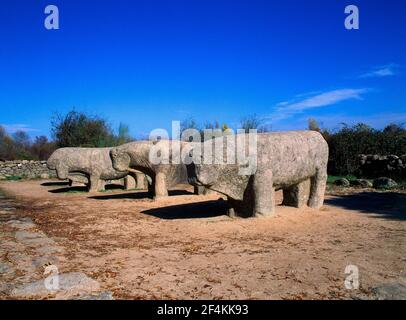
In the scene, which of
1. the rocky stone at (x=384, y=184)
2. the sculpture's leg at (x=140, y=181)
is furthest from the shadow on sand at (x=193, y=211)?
the rocky stone at (x=384, y=184)

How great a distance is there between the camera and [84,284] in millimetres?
3971

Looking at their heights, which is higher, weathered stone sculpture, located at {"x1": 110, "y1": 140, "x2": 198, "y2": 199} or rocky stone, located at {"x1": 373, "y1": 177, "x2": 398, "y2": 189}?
weathered stone sculpture, located at {"x1": 110, "y1": 140, "x2": 198, "y2": 199}

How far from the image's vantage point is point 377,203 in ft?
30.6

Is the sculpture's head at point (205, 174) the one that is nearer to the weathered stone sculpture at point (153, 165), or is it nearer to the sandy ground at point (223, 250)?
the sandy ground at point (223, 250)

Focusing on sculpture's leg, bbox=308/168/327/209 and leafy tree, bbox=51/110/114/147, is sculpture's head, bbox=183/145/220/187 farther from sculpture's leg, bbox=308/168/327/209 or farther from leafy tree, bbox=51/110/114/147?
leafy tree, bbox=51/110/114/147

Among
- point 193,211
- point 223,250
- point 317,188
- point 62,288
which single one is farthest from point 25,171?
point 62,288

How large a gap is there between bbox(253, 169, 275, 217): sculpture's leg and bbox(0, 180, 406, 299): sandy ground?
7.0 inches

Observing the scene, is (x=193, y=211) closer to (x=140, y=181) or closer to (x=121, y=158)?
(x=121, y=158)

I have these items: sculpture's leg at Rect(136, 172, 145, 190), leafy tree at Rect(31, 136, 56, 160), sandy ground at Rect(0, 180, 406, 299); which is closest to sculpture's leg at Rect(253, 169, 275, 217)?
sandy ground at Rect(0, 180, 406, 299)

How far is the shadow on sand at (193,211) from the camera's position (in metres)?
7.96

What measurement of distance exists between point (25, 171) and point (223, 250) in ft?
67.0

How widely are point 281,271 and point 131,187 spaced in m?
10.9

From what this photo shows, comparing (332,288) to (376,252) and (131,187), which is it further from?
(131,187)

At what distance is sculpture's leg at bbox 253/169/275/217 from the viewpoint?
6762 mm
